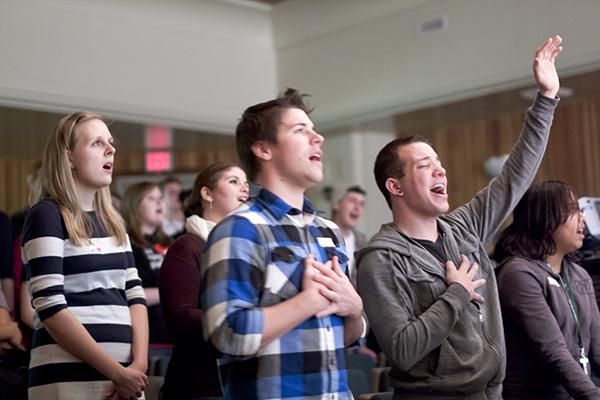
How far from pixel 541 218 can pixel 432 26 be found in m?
2.98

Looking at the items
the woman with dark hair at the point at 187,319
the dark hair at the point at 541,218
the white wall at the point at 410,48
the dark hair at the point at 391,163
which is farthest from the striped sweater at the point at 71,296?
the white wall at the point at 410,48

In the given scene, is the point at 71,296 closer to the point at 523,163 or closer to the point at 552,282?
the point at 523,163

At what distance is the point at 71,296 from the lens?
7.36 feet

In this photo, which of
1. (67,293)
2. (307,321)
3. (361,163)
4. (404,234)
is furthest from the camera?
(361,163)

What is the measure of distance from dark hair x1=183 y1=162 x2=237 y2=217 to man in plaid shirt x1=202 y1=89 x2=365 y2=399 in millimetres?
966

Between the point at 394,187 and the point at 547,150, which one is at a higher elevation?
the point at 547,150

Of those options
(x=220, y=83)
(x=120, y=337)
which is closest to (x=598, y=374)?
(x=120, y=337)

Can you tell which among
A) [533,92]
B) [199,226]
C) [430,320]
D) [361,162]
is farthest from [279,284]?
[361,162]

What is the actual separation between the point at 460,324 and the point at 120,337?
93 centimetres

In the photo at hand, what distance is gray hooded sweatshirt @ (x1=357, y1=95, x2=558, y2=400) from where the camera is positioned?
2168mm

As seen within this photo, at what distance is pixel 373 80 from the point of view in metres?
5.95

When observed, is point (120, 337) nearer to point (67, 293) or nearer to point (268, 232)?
point (67, 293)

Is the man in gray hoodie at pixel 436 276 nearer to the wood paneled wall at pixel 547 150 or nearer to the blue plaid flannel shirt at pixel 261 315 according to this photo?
the blue plaid flannel shirt at pixel 261 315

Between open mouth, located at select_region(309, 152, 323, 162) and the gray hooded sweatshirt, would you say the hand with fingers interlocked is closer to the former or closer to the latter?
open mouth, located at select_region(309, 152, 323, 162)
